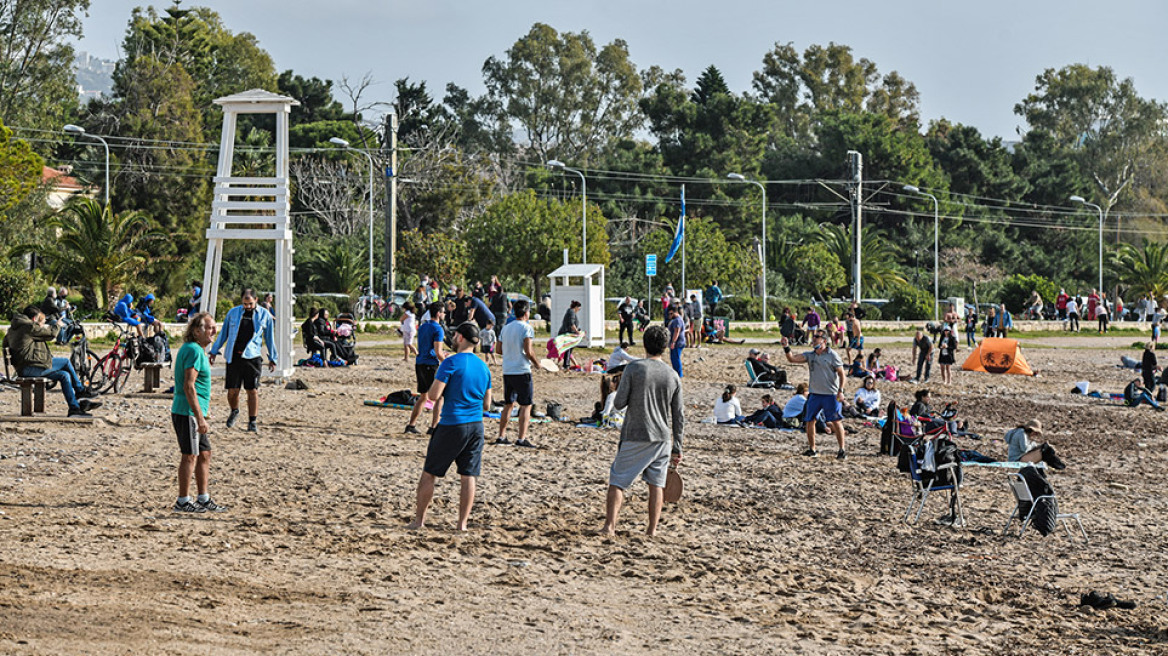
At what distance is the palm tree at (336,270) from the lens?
46.7 m

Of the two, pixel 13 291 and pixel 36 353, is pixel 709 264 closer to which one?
pixel 13 291

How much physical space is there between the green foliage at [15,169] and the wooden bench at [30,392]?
21.5 metres

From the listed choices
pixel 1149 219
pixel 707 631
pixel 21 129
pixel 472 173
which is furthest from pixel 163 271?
pixel 1149 219

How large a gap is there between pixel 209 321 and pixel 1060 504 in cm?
745

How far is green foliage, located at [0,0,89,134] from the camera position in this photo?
2044 inches

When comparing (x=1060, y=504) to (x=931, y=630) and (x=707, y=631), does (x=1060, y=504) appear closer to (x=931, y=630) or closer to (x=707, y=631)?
(x=931, y=630)

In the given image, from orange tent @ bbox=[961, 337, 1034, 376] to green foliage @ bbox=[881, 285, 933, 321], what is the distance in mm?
20904

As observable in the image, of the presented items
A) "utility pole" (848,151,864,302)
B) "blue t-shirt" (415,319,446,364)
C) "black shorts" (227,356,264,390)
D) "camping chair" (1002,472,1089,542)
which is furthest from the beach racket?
"utility pole" (848,151,864,302)

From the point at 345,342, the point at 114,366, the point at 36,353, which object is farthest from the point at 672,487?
the point at 345,342

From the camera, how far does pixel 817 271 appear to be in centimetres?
Result: 5484

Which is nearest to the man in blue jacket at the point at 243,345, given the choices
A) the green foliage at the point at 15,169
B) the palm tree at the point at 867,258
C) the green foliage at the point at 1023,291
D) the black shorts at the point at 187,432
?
the black shorts at the point at 187,432

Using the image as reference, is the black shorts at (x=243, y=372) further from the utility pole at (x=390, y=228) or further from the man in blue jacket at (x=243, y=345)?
the utility pole at (x=390, y=228)

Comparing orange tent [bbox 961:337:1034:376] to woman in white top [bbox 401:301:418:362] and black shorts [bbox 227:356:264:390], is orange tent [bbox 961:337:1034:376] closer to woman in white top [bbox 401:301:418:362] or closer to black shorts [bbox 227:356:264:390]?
woman in white top [bbox 401:301:418:362]

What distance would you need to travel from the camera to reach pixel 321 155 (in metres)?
60.6
